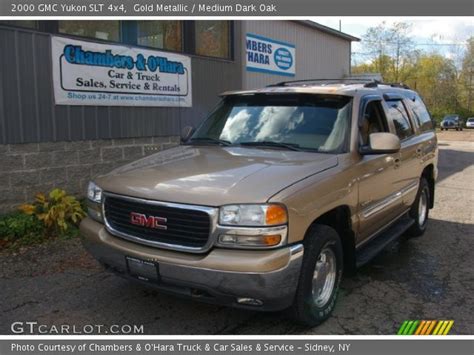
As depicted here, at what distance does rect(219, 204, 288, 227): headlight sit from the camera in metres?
3.21

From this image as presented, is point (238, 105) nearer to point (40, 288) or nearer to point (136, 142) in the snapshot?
point (40, 288)

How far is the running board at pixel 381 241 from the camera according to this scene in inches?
177

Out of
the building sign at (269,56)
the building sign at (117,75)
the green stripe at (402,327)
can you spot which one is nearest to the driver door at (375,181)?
the green stripe at (402,327)

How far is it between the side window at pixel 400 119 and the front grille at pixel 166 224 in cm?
301

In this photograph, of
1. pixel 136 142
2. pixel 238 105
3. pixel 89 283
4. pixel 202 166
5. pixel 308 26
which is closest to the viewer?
pixel 202 166

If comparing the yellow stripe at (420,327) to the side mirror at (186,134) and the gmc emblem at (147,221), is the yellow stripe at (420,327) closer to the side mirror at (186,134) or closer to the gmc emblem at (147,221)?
the gmc emblem at (147,221)

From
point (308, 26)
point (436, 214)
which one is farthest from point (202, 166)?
point (308, 26)

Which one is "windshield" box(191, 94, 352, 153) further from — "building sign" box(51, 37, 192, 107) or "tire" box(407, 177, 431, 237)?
"building sign" box(51, 37, 192, 107)

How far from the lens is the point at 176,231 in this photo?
3.41 meters

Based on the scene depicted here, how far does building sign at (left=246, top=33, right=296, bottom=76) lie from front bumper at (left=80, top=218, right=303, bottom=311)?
964 centimetres

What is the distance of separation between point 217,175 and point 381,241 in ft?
7.53
